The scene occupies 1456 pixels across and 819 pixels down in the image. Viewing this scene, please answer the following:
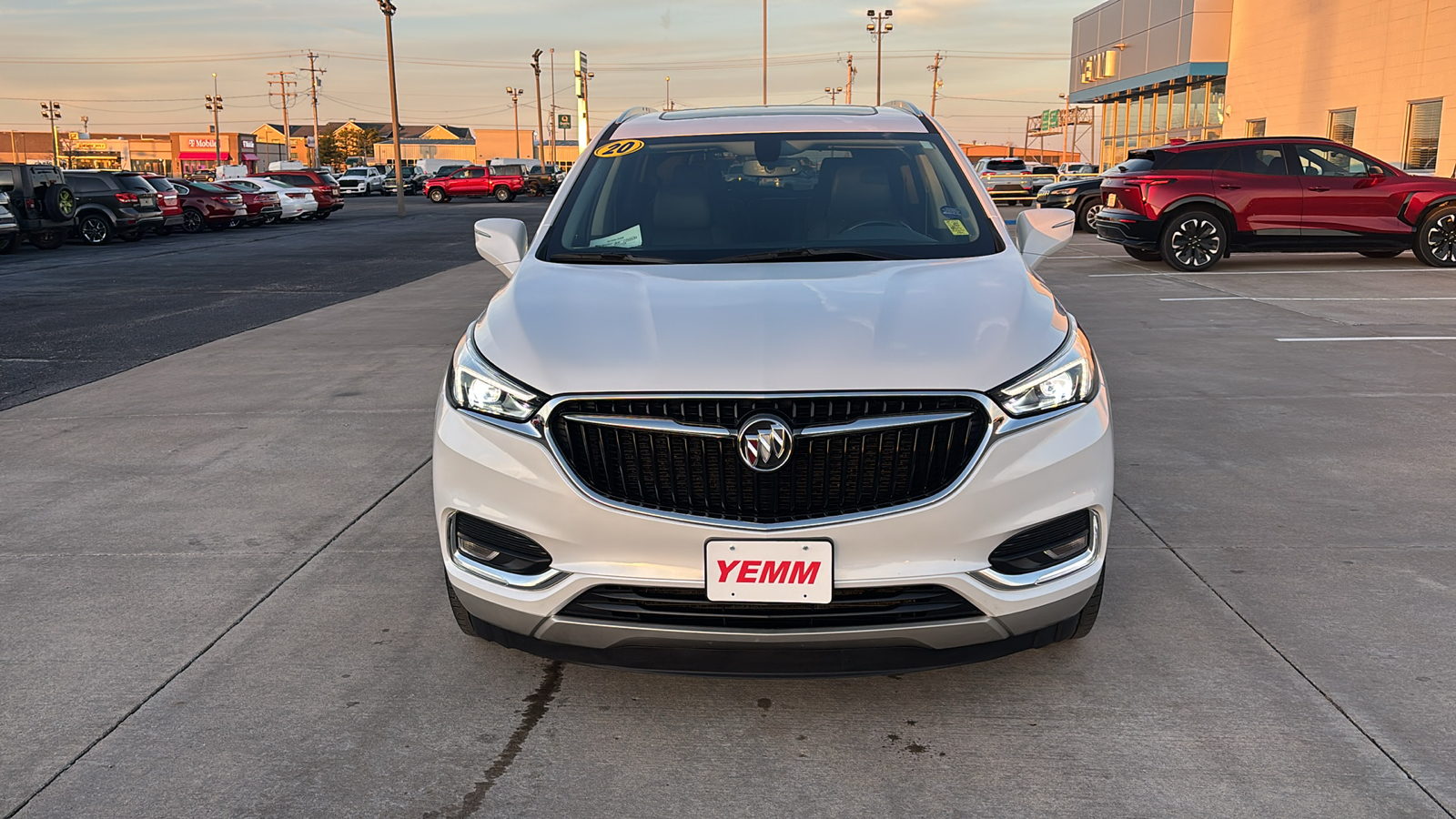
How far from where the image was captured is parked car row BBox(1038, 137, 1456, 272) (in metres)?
15.2

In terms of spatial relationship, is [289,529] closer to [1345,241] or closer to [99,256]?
[1345,241]

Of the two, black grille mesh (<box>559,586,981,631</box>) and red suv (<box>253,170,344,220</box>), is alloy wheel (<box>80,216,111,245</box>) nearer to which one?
red suv (<box>253,170,344,220</box>)

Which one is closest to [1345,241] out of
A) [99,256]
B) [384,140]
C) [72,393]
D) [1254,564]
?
[1254,564]

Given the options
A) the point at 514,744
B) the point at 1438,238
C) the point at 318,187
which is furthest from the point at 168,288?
the point at 318,187

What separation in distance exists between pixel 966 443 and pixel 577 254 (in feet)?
5.58

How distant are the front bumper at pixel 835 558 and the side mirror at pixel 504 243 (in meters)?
1.47

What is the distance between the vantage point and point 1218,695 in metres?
3.36

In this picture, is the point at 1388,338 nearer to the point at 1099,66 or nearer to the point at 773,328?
the point at 773,328

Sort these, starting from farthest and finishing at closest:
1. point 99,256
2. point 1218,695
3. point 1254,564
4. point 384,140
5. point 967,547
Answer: point 384,140, point 99,256, point 1254,564, point 1218,695, point 967,547

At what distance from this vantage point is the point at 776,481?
2885 mm

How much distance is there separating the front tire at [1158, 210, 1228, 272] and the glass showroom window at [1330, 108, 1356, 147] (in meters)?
15.3

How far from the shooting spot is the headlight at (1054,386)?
118 inches

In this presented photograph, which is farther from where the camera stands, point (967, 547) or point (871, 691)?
point (871, 691)

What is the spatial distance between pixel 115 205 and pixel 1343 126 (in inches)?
1150
